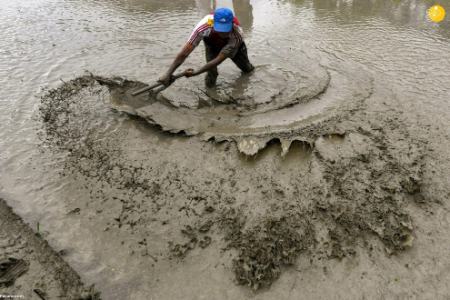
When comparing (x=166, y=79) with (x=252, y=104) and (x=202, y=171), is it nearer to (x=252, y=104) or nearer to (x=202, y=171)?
(x=252, y=104)

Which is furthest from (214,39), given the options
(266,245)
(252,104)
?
(266,245)

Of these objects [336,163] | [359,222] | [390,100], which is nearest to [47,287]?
[359,222]

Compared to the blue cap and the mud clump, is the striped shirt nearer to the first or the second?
the blue cap

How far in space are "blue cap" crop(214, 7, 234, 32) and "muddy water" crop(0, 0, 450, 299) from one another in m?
0.99

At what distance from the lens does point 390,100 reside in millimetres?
4062

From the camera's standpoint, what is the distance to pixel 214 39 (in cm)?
398

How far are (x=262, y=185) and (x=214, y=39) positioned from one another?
2.07m

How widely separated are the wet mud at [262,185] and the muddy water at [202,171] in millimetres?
16

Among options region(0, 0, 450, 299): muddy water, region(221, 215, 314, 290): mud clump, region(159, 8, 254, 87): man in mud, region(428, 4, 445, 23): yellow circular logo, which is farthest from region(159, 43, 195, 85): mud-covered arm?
region(428, 4, 445, 23): yellow circular logo

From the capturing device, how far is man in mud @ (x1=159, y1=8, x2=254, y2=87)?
3.65m

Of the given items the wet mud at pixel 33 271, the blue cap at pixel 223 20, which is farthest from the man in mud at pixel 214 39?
the wet mud at pixel 33 271

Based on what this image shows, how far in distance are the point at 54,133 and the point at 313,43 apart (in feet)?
14.7

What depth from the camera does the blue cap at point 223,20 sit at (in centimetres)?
358

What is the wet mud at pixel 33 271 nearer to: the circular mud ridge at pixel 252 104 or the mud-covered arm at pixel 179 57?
the circular mud ridge at pixel 252 104
